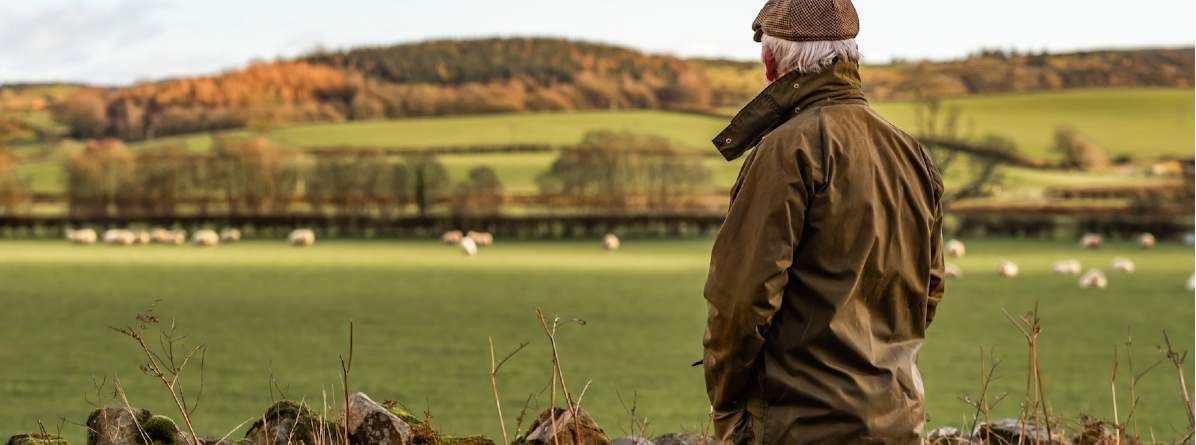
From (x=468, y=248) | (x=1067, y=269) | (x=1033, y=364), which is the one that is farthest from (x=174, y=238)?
(x=1033, y=364)

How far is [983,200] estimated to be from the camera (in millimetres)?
47875

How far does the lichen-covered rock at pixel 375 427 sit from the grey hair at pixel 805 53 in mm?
2098

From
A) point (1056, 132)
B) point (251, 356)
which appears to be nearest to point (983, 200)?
point (1056, 132)

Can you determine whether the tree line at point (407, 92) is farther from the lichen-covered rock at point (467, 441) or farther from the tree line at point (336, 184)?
the lichen-covered rock at point (467, 441)

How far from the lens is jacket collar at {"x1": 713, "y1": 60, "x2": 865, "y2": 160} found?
9.02ft

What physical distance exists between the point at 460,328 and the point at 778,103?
444 inches

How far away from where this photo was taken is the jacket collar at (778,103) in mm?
2750

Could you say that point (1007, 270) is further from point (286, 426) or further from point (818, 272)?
point (818, 272)

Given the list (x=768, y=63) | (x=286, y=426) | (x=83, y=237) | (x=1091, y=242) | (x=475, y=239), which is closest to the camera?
(x=768, y=63)

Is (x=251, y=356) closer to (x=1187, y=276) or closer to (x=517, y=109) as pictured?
(x=1187, y=276)

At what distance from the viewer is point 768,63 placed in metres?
2.85

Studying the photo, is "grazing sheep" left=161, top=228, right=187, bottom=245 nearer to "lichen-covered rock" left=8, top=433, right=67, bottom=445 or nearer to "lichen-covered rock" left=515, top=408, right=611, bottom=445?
"lichen-covered rock" left=8, top=433, right=67, bottom=445

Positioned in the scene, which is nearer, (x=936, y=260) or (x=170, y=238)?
(x=936, y=260)

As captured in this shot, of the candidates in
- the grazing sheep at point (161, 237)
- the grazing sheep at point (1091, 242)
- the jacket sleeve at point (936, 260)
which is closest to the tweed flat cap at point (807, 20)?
the jacket sleeve at point (936, 260)
